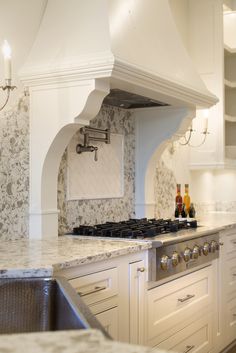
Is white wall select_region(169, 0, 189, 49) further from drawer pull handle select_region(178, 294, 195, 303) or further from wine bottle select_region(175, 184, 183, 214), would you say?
drawer pull handle select_region(178, 294, 195, 303)

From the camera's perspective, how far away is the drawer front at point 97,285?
2271mm

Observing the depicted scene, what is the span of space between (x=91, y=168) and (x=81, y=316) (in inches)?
88.4

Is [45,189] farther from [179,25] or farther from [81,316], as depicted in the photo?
[179,25]

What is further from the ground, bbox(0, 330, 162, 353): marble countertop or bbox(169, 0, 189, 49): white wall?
bbox(169, 0, 189, 49): white wall

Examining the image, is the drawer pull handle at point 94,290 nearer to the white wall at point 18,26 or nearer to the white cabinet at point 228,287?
the white wall at point 18,26

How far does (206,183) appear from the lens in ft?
16.9

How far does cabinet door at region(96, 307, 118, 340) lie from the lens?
242cm

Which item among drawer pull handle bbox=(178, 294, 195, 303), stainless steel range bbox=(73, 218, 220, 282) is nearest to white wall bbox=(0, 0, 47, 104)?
stainless steel range bbox=(73, 218, 220, 282)

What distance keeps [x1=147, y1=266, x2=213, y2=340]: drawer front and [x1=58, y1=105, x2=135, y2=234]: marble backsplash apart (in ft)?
2.24

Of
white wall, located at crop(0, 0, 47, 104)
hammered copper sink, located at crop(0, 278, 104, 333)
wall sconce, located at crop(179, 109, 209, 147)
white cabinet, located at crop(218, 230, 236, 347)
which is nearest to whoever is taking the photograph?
hammered copper sink, located at crop(0, 278, 104, 333)

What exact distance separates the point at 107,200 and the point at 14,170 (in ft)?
3.01

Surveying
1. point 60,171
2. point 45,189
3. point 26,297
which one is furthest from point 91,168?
point 26,297

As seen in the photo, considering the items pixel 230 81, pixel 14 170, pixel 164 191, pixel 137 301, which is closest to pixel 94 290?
pixel 137 301

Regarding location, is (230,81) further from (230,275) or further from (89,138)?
(89,138)
